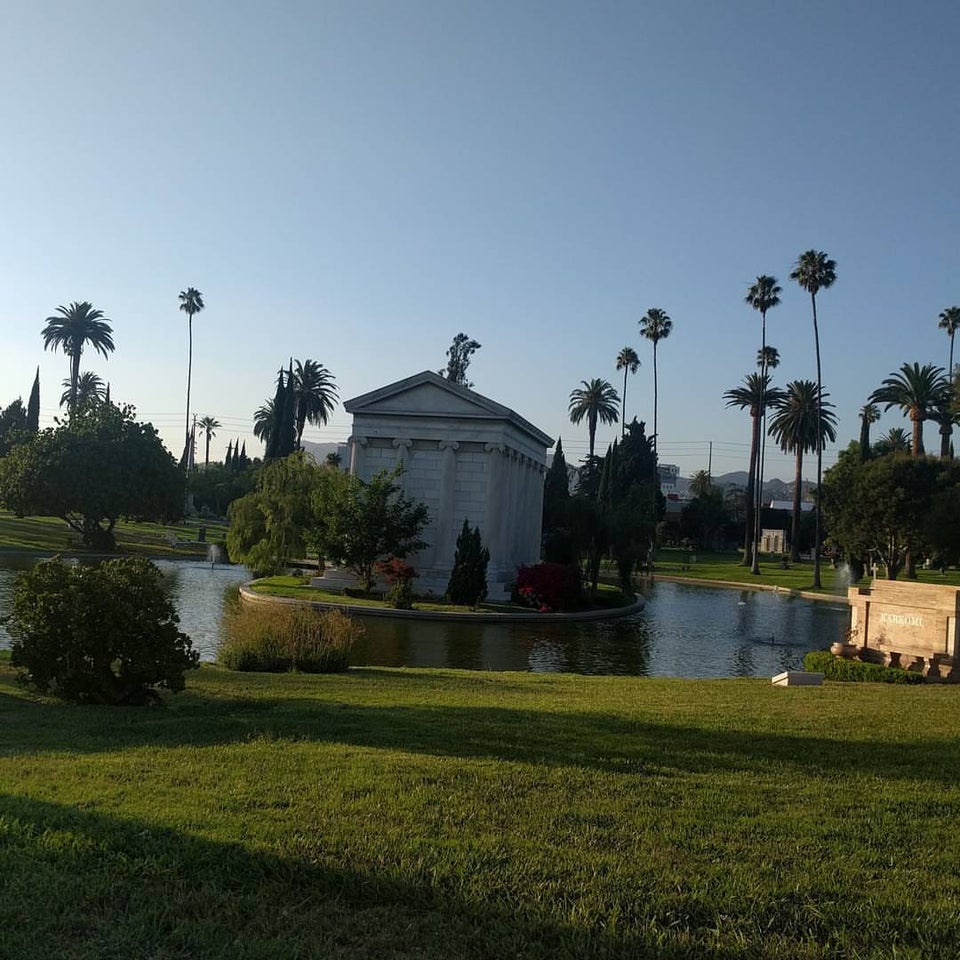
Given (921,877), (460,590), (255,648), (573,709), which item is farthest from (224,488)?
(921,877)

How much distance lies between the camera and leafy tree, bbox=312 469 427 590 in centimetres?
4219

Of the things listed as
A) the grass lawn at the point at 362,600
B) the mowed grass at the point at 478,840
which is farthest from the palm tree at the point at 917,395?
the mowed grass at the point at 478,840

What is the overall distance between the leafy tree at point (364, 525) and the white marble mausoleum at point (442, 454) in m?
2.94

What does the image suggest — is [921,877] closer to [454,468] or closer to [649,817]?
[649,817]

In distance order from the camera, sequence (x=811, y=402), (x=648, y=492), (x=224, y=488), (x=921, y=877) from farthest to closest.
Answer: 1. (x=224, y=488)
2. (x=811, y=402)
3. (x=648, y=492)
4. (x=921, y=877)

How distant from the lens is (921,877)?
5270mm

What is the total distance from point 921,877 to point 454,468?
138 feet

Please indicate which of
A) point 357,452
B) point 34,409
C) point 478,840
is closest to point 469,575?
point 357,452

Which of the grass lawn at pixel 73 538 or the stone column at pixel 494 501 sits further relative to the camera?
the grass lawn at pixel 73 538

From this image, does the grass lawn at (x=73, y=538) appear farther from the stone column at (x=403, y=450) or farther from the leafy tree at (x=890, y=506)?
the leafy tree at (x=890, y=506)

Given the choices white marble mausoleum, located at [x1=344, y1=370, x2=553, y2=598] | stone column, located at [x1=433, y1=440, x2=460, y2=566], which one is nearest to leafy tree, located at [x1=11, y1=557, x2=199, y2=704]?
white marble mausoleum, located at [x1=344, y1=370, x2=553, y2=598]

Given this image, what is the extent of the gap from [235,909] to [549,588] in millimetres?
37182

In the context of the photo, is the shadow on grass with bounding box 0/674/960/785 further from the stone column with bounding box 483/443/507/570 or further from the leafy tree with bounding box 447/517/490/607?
the stone column with bounding box 483/443/507/570

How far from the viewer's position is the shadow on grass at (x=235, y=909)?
4.27m
